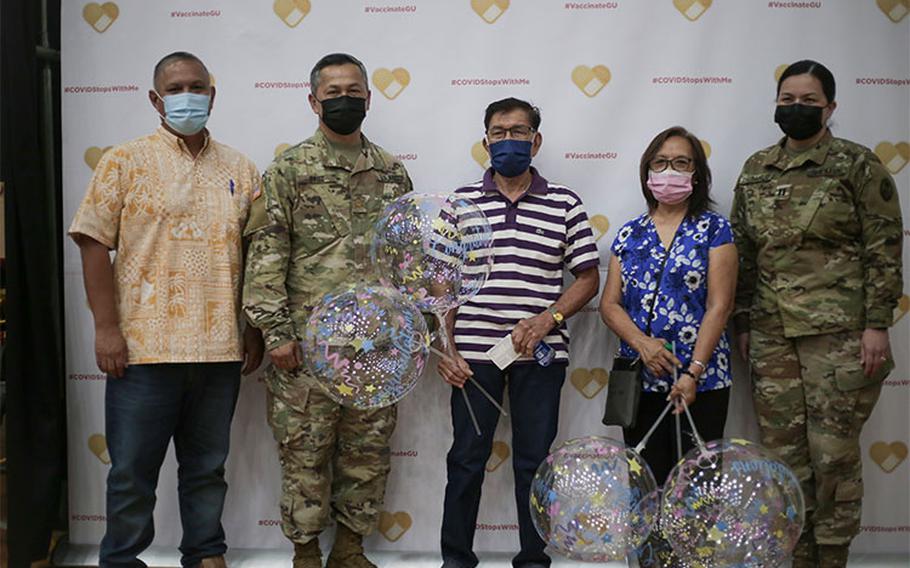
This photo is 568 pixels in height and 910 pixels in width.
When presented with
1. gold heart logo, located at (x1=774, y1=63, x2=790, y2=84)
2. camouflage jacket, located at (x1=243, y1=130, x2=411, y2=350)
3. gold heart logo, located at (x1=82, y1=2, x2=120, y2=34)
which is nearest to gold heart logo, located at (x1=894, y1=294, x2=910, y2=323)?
gold heart logo, located at (x1=774, y1=63, x2=790, y2=84)

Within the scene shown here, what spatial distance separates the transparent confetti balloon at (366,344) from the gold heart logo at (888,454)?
2.04 m

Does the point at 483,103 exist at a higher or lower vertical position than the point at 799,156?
higher

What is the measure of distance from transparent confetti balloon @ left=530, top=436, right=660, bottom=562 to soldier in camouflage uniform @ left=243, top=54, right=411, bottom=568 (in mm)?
858

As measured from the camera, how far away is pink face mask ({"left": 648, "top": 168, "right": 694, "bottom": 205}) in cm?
283

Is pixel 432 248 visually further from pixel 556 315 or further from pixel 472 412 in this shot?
pixel 472 412

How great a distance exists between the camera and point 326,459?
9.75 ft

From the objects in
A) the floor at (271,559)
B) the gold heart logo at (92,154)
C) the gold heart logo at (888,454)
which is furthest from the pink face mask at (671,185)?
the gold heart logo at (92,154)

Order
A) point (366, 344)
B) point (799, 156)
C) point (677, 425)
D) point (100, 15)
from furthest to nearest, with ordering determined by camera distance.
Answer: point (100, 15), point (799, 156), point (677, 425), point (366, 344)

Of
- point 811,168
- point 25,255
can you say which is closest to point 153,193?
point 25,255

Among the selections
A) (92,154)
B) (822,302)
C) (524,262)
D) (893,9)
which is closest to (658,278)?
(524,262)

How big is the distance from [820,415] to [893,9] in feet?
5.55

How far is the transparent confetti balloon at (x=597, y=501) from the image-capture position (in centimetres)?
231

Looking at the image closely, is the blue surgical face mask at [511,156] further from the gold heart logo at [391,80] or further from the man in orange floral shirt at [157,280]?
the man in orange floral shirt at [157,280]

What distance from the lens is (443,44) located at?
333 cm
